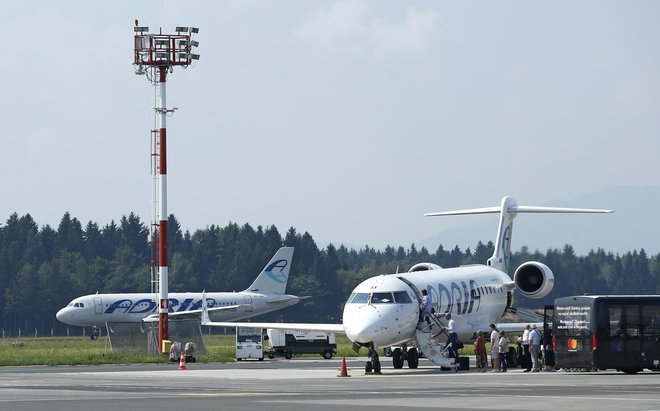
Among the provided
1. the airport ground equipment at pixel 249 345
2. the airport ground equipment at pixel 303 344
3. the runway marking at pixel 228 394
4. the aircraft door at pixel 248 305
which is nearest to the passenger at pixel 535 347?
the runway marking at pixel 228 394

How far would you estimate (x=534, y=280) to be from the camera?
197 ft

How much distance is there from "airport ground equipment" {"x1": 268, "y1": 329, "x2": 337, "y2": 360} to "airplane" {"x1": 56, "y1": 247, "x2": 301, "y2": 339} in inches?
1254

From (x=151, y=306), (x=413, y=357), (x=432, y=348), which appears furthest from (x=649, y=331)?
(x=151, y=306)

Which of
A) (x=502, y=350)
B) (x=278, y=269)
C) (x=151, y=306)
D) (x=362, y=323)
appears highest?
(x=278, y=269)

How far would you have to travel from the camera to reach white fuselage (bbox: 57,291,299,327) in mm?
104750

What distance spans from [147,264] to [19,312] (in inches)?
824

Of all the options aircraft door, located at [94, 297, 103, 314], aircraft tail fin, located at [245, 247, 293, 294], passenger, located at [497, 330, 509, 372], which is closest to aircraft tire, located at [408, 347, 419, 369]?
passenger, located at [497, 330, 509, 372]

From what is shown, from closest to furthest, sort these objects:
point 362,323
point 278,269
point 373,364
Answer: point 373,364 < point 362,323 < point 278,269

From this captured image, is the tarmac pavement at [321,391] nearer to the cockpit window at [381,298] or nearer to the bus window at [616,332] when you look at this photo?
the bus window at [616,332]

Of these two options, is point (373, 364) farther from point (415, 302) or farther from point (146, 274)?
point (146, 274)

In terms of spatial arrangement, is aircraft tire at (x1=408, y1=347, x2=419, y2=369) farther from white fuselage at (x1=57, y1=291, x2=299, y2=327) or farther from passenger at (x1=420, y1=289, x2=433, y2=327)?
white fuselage at (x1=57, y1=291, x2=299, y2=327)

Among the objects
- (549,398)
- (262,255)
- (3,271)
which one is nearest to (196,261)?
(262,255)

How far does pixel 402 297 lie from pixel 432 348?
83.4 inches

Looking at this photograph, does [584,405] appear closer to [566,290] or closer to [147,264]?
[566,290]
